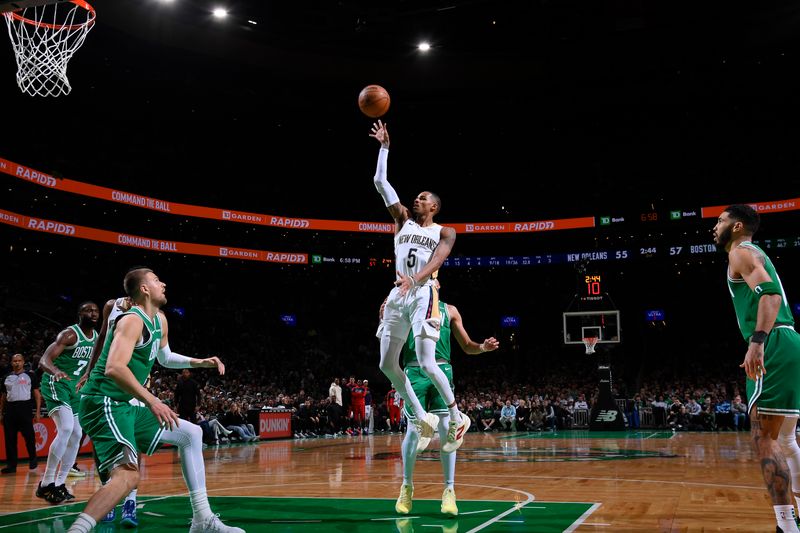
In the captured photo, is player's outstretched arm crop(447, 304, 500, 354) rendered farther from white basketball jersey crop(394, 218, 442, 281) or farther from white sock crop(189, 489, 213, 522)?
white sock crop(189, 489, 213, 522)

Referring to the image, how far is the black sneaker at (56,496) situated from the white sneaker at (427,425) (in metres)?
3.88

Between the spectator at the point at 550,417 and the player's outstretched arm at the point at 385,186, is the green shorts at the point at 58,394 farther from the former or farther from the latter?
the spectator at the point at 550,417

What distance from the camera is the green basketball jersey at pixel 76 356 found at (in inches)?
347

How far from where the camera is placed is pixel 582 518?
19.1 feet

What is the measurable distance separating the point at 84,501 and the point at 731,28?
1062 inches

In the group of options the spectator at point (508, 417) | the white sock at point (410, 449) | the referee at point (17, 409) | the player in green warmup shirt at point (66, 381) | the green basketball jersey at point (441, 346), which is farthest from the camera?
the spectator at point (508, 417)

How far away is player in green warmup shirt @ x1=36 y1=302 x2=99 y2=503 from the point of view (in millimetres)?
8047

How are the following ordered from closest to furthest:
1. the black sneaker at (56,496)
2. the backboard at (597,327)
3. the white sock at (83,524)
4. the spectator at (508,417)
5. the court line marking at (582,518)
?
1. the white sock at (83,524)
2. the court line marking at (582,518)
3. the black sneaker at (56,496)
4. the backboard at (597,327)
5. the spectator at (508,417)

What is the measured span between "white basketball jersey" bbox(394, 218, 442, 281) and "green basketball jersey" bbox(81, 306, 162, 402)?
2.31 meters

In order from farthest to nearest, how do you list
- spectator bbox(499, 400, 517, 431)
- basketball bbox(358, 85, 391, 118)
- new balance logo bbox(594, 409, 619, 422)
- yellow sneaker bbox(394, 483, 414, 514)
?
spectator bbox(499, 400, 517, 431) → new balance logo bbox(594, 409, 619, 422) → basketball bbox(358, 85, 391, 118) → yellow sneaker bbox(394, 483, 414, 514)

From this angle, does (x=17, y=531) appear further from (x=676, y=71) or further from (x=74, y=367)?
(x=676, y=71)

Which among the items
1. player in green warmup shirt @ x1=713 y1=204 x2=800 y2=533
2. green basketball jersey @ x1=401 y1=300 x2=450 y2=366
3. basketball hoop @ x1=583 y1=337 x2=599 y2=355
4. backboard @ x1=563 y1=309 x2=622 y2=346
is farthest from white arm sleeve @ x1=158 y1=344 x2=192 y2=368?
basketball hoop @ x1=583 y1=337 x2=599 y2=355

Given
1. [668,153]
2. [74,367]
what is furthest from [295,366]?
[74,367]

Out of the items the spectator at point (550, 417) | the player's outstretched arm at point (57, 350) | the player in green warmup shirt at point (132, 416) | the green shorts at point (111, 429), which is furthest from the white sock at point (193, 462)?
the spectator at point (550, 417)
